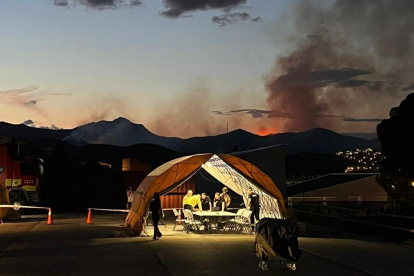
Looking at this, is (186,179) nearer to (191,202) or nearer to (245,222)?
(191,202)

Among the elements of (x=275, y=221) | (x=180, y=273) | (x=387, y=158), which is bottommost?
(x=180, y=273)

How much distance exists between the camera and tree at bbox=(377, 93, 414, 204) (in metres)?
36.8

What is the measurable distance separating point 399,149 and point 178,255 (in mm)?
24080

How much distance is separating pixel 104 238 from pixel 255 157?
102ft

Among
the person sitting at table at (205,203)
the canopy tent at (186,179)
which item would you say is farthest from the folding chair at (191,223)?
the person sitting at table at (205,203)

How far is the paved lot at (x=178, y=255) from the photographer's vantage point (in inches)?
540

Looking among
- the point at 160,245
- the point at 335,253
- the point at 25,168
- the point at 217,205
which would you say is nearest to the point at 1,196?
the point at 25,168

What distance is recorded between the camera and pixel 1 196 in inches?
1197

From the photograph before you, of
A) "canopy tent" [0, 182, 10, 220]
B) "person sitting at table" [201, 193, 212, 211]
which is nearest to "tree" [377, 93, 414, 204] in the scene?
"person sitting at table" [201, 193, 212, 211]

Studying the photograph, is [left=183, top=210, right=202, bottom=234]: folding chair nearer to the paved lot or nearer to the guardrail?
the paved lot

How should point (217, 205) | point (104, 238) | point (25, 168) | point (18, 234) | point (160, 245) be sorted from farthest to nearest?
point (25, 168), point (217, 205), point (18, 234), point (104, 238), point (160, 245)

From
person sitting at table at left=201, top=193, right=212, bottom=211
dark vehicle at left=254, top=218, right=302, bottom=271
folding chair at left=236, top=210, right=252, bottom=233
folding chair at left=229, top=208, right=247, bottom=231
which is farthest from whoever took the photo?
person sitting at table at left=201, top=193, right=212, bottom=211

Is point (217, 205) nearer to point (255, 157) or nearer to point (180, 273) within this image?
point (180, 273)

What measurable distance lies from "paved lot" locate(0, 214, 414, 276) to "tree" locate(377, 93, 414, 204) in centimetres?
1476
